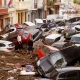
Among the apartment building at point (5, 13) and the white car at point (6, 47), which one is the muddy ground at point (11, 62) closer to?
the white car at point (6, 47)

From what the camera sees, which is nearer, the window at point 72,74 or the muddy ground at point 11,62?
the window at point 72,74

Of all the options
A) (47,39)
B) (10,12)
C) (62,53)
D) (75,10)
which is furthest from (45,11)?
(62,53)

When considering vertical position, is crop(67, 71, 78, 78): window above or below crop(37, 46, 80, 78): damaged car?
above

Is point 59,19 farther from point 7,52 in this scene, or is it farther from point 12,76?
point 12,76

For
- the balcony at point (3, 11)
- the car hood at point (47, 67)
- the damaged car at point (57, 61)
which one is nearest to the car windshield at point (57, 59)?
the damaged car at point (57, 61)

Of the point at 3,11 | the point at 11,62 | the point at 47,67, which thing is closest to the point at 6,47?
A: the point at 11,62

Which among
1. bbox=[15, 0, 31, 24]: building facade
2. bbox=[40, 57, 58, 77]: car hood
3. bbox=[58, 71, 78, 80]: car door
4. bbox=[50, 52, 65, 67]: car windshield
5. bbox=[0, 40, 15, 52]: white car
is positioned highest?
bbox=[58, 71, 78, 80]: car door

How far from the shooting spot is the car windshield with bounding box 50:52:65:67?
550 inches

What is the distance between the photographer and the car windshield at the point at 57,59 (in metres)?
14.0

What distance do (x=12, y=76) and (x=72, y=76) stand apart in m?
3.33

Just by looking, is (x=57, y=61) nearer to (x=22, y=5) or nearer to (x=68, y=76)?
(x=68, y=76)

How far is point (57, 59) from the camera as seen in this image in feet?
47.5

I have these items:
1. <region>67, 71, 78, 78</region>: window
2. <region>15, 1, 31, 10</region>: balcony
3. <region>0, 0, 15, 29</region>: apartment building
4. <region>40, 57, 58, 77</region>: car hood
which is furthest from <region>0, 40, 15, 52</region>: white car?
<region>15, 1, 31, 10</region>: balcony

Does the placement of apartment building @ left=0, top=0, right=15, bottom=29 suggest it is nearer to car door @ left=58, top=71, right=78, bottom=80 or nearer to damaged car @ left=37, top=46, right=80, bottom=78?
damaged car @ left=37, top=46, right=80, bottom=78
